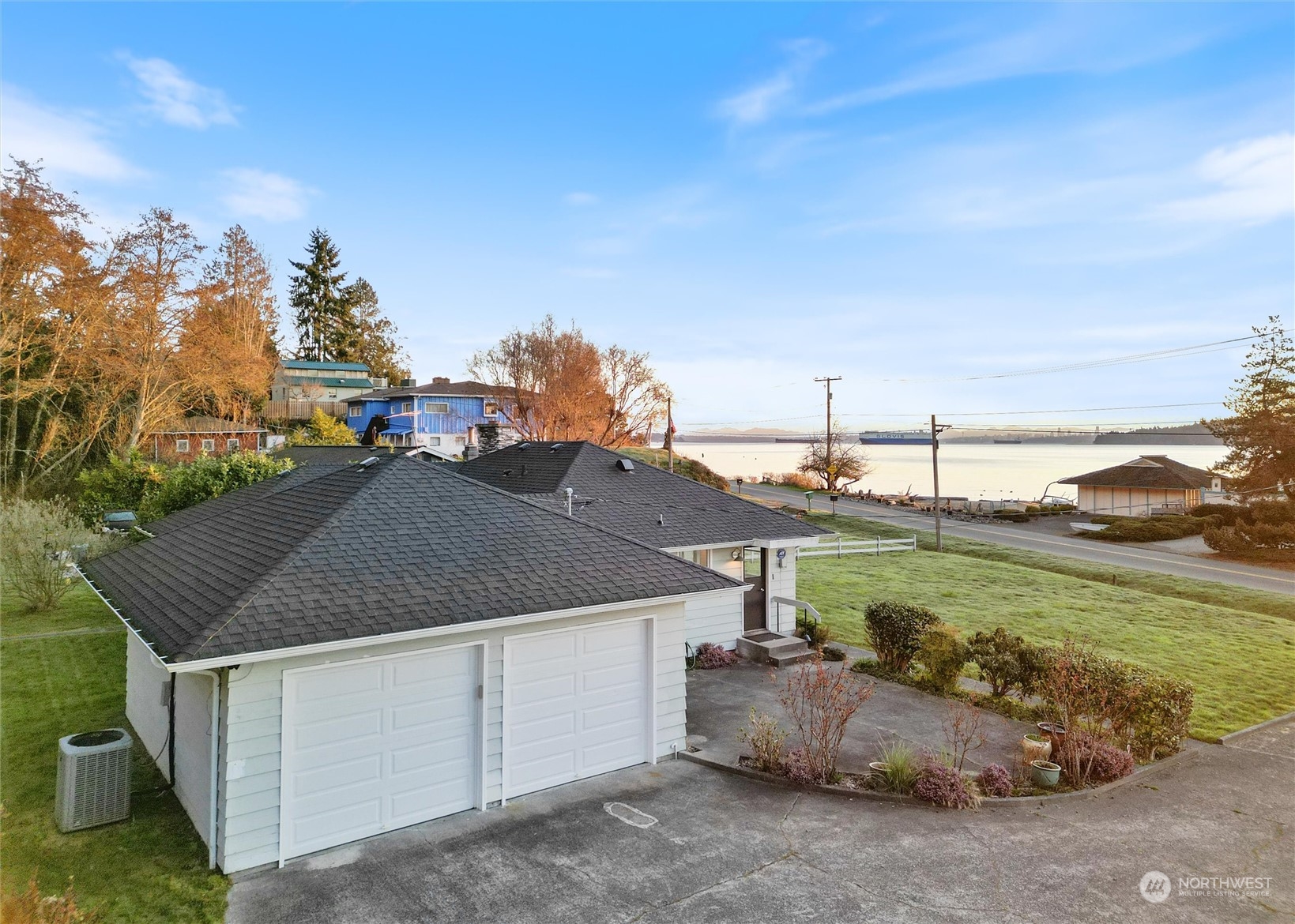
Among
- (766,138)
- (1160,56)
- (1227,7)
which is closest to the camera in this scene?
Answer: (1227,7)

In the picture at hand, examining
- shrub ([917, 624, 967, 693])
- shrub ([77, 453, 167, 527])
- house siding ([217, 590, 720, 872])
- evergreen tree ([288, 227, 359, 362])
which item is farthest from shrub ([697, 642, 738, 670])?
evergreen tree ([288, 227, 359, 362])

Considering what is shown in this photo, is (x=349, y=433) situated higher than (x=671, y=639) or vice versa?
(x=349, y=433)

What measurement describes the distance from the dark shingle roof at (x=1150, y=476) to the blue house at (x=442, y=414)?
44546 millimetres

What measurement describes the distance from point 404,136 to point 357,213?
203 inches

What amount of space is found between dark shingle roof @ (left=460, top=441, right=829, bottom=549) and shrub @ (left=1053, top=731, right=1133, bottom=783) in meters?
7.87

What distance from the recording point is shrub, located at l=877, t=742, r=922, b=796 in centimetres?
834

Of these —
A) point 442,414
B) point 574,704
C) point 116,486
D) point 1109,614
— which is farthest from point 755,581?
point 442,414

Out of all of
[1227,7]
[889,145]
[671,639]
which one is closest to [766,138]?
[889,145]

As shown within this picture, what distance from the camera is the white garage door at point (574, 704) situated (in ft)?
26.9

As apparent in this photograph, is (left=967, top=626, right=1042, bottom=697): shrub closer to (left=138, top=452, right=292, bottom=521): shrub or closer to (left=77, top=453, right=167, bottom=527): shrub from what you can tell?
(left=138, top=452, right=292, bottom=521): shrub

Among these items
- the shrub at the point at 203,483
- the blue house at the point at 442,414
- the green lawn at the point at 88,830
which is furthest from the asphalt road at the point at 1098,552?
the shrub at the point at 203,483

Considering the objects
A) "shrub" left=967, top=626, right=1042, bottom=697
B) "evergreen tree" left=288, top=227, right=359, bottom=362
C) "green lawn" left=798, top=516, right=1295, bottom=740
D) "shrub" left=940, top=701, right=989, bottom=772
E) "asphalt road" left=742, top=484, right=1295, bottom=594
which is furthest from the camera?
"evergreen tree" left=288, top=227, right=359, bottom=362

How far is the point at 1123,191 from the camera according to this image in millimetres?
18516

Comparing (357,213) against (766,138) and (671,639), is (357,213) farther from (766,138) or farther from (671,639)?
(671,639)
